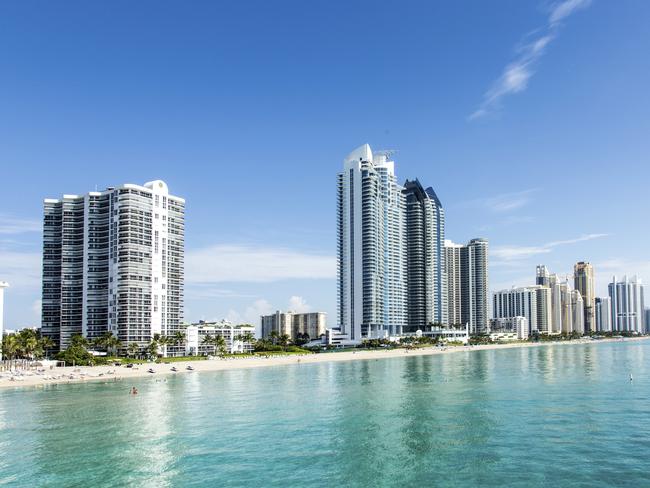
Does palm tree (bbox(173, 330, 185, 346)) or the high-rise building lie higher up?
the high-rise building

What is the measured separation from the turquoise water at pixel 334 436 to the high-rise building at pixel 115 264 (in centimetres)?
7913

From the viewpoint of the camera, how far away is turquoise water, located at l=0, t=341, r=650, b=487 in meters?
46.0

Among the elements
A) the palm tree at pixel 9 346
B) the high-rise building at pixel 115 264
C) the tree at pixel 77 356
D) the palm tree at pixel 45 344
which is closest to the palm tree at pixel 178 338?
the high-rise building at pixel 115 264

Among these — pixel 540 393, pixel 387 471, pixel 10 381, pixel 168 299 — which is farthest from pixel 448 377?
pixel 168 299

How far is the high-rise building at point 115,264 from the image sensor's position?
18038cm

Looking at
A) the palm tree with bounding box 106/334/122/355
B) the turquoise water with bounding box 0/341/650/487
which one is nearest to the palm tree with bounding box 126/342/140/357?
the palm tree with bounding box 106/334/122/355

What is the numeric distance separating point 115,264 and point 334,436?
14003cm

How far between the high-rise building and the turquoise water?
79.1m

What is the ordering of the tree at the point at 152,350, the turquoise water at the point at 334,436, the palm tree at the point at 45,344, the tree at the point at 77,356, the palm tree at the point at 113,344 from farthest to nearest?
the tree at the point at 152,350, the palm tree at the point at 113,344, the palm tree at the point at 45,344, the tree at the point at 77,356, the turquoise water at the point at 334,436

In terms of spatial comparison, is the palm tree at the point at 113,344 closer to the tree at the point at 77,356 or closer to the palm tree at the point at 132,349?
the palm tree at the point at 132,349

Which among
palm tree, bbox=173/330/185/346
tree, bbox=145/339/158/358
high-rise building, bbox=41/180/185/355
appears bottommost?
Result: tree, bbox=145/339/158/358

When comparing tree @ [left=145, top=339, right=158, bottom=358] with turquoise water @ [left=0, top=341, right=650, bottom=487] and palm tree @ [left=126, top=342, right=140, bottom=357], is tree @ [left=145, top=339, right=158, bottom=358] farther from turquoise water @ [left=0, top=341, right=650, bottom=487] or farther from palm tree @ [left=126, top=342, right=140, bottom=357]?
turquoise water @ [left=0, top=341, right=650, bottom=487]

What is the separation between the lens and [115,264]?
596ft

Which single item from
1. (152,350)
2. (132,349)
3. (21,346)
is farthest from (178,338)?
(21,346)
